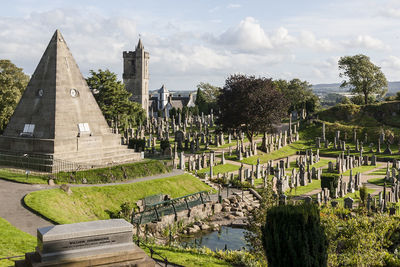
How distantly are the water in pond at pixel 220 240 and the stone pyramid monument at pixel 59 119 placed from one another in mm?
10415

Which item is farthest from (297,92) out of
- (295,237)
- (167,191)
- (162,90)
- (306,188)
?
(295,237)

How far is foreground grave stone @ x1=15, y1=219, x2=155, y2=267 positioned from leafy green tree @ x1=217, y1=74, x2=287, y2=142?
3709 cm

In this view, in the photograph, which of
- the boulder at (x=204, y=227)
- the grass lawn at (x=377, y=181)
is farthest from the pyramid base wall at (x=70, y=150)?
the grass lawn at (x=377, y=181)

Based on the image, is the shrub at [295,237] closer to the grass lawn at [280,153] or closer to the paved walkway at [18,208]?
the paved walkway at [18,208]

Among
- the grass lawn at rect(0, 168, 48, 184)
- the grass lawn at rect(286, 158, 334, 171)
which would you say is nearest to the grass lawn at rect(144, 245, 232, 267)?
the grass lawn at rect(0, 168, 48, 184)

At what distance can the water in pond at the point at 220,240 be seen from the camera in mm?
21703

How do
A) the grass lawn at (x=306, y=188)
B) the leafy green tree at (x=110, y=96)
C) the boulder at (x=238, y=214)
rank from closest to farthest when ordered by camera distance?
the boulder at (x=238, y=214)
the grass lawn at (x=306, y=188)
the leafy green tree at (x=110, y=96)

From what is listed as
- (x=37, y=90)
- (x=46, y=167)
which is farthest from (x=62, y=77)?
(x=46, y=167)

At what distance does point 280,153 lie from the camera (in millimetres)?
52438

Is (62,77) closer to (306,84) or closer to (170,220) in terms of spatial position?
(170,220)

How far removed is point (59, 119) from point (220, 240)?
14553mm

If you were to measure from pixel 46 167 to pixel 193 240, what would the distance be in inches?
431

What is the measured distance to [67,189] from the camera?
74.7 feet

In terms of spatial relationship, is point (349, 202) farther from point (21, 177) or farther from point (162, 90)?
point (162, 90)
